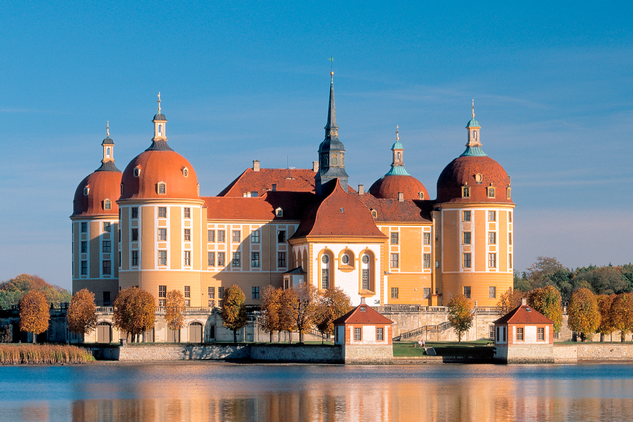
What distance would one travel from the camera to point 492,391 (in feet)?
214

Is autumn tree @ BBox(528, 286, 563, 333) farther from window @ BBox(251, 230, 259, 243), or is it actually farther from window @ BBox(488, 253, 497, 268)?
window @ BBox(251, 230, 259, 243)

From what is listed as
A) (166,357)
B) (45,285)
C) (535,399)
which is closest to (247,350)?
(166,357)

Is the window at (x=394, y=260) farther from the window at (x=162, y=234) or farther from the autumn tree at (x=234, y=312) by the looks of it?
the window at (x=162, y=234)

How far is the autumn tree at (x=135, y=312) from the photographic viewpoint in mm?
92312

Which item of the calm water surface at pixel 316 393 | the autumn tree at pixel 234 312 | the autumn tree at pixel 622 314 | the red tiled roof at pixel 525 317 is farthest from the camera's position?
the autumn tree at pixel 622 314

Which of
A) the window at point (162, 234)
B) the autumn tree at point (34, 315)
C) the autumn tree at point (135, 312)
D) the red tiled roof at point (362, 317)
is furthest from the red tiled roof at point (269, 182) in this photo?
the red tiled roof at point (362, 317)

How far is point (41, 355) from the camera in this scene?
8856cm

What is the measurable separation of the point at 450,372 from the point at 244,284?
3134cm

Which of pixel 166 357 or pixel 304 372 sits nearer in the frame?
pixel 304 372

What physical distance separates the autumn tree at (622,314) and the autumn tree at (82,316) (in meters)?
43.6

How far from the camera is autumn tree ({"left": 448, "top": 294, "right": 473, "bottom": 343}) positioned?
317 ft

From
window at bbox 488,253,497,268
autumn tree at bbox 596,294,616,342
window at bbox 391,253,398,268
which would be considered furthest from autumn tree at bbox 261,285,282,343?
autumn tree at bbox 596,294,616,342

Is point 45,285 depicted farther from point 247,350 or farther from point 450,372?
point 450,372

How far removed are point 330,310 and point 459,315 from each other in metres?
12.2
